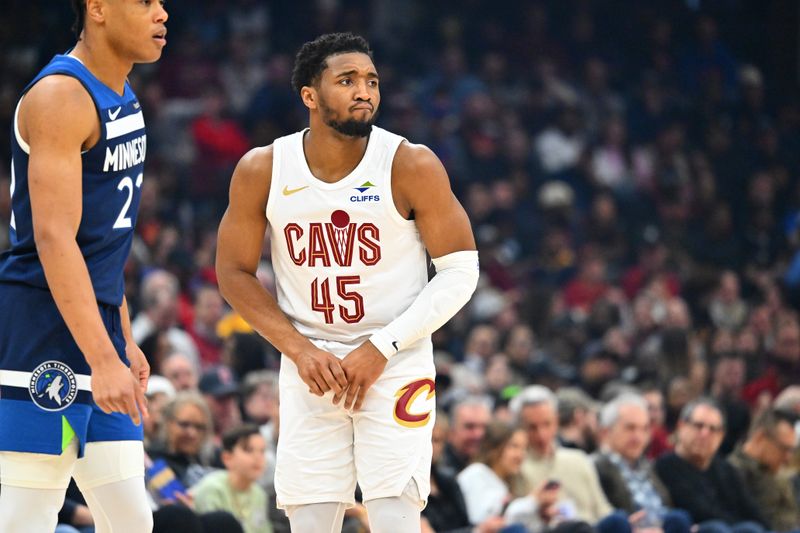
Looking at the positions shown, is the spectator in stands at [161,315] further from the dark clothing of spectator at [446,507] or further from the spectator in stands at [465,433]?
the dark clothing of spectator at [446,507]

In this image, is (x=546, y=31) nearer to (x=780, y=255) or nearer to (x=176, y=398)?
(x=780, y=255)

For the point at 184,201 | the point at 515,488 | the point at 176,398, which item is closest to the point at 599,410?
the point at 515,488

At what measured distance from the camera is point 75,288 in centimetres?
401

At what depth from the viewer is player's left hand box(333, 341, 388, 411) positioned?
4816 millimetres

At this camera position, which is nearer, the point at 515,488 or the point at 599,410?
the point at 515,488

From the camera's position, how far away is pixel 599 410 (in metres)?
10.8

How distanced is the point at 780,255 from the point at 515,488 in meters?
8.27

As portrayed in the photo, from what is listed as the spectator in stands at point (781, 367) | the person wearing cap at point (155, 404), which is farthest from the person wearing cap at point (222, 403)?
the spectator in stands at point (781, 367)

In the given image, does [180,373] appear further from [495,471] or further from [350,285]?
[350,285]

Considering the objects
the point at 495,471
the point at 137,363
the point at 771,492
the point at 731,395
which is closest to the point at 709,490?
the point at 771,492

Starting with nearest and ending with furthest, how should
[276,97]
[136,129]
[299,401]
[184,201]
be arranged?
[136,129], [299,401], [184,201], [276,97]

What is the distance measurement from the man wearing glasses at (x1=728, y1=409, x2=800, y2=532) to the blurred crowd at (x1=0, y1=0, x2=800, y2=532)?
0.02 m

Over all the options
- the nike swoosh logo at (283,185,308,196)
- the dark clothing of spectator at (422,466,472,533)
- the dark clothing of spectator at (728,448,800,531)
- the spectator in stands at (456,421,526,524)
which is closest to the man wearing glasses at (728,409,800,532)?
the dark clothing of spectator at (728,448,800,531)

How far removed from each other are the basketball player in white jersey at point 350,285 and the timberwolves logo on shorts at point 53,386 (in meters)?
0.98
